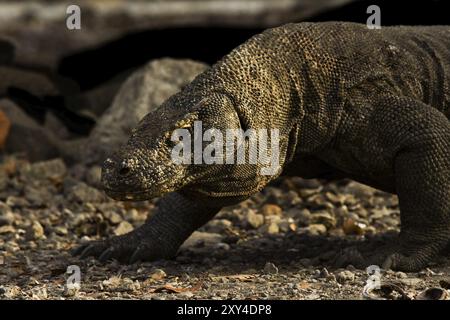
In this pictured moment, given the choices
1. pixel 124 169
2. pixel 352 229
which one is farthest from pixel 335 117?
pixel 352 229

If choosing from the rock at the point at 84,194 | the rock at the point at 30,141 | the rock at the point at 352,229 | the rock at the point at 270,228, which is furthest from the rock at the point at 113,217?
the rock at the point at 30,141

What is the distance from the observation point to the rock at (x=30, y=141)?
1060 cm

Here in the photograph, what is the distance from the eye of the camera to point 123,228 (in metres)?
8.23

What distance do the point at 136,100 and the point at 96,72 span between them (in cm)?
286

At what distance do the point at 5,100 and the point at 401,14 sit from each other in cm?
425

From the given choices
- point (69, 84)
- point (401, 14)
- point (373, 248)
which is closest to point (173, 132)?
point (373, 248)

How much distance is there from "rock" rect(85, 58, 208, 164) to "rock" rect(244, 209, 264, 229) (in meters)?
1.97

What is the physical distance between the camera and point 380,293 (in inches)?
228

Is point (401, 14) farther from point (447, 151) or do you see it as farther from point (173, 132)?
point (173, 132)

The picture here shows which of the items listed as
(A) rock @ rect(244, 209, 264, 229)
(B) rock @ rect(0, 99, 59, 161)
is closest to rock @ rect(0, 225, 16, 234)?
(A) rock @ rect(244, 209, 264, 229)

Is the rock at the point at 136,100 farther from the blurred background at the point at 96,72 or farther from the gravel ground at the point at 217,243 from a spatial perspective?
the gravel ground at the point at 217,243

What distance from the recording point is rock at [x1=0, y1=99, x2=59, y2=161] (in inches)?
417

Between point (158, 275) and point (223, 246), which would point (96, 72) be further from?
point (158, 275)

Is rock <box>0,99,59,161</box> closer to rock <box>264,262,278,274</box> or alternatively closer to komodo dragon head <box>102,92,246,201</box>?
rock <box>264,262,278,274</box>
